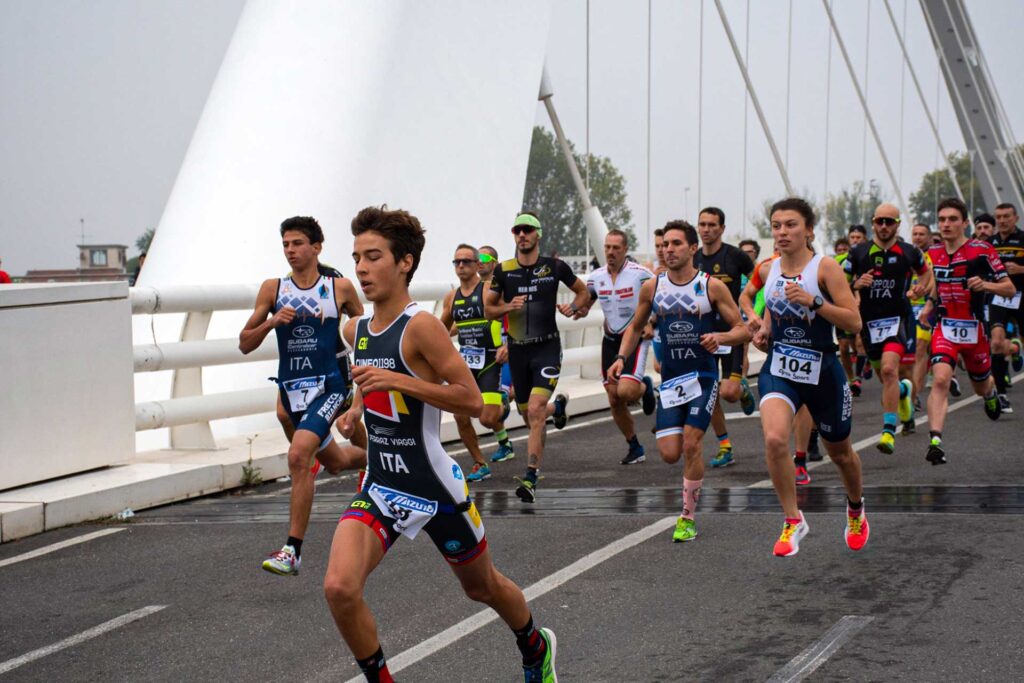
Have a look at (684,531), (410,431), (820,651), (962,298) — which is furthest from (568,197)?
(410,431)

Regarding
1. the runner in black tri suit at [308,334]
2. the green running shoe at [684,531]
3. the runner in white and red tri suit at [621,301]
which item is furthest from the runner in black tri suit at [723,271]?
the runner in black tri suit at [308,334]

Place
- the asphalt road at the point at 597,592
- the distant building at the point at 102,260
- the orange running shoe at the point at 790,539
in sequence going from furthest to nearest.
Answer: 1. the distant building at the point at 102,260
2. the orange running shoe at the point at 790,539
3. the asphalt road at the point at 597,592

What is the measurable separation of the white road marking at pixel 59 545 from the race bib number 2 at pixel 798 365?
4232 millimetres

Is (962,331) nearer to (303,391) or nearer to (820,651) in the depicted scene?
(303,391)

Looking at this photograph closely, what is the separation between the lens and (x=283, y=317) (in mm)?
8086

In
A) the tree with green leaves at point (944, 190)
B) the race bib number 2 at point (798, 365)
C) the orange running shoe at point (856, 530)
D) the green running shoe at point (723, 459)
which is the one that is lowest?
the orange running shoe at point (856, 530)

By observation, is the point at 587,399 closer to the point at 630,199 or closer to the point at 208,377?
the point at 208,377

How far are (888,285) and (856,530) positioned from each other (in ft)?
18.3

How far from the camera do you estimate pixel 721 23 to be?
104 ft

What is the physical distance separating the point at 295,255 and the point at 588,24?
19.6 m

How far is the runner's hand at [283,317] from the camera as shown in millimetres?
8086

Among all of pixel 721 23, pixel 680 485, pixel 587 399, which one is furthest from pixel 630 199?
pixel 680 485

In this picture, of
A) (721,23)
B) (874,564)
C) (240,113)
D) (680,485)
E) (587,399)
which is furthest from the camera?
(721,23)

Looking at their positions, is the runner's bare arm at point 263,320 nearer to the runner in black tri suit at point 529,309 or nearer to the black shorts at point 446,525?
the runner in black tri suit at point 529,309
